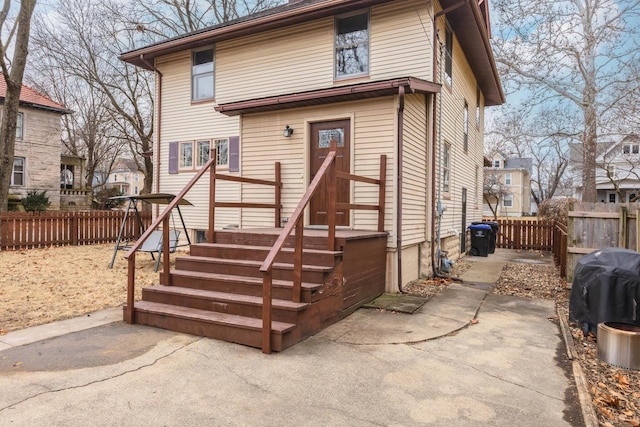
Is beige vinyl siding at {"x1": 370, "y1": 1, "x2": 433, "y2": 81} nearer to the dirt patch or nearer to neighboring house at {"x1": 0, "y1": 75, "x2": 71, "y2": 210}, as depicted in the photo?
the dirt patch

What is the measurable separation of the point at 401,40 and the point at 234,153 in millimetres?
5412

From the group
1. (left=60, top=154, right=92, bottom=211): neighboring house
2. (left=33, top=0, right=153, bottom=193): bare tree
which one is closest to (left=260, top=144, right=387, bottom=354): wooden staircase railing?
(left=33, top=0, right=153, bottom=193): bare tree

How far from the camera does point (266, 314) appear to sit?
394cm

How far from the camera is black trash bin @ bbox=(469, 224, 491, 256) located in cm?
1255

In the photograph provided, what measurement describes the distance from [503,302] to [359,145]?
11.9ft

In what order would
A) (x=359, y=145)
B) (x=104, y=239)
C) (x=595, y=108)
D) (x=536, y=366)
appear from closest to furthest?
(x=536, y=366) < (x=359, y=145) < (x=104, y=239) < (x=595, y=108)

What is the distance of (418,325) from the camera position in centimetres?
501

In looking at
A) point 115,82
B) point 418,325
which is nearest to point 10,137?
point 115,82

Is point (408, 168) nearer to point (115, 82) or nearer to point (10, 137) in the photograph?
point (10, 137)

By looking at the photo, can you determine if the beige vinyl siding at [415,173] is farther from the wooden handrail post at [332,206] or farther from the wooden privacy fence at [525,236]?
the wooden privacy fence at [525,236]

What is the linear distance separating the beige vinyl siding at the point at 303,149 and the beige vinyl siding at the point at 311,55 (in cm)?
163

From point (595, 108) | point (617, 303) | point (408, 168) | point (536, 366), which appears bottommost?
point (536, 366)

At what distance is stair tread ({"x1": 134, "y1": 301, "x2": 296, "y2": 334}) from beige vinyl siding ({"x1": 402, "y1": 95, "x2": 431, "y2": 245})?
12.0ft

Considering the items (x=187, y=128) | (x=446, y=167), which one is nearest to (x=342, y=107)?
(x=446, y=167)
